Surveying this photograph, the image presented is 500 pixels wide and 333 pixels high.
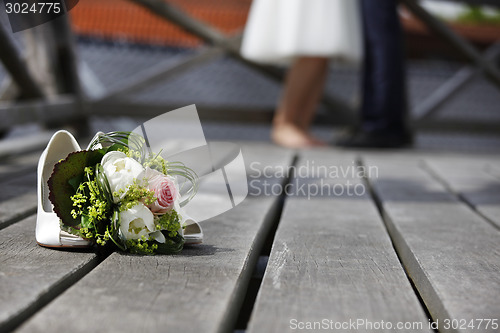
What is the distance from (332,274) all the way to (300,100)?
2167mm

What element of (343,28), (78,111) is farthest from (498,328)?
(78,111)

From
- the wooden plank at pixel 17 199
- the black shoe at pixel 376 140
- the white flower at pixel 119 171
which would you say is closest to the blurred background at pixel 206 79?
the black shoe at pixel 376 140

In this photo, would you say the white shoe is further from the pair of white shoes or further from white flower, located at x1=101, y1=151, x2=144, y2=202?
white flower, located at x1=101, y1=151, x2=144, y2=202

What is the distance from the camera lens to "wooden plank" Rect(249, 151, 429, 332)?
2.55 feet

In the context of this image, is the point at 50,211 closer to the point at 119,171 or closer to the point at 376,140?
the point at 119,171

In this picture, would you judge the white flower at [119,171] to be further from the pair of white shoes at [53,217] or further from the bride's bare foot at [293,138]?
the bride's bare foot at [293,138]

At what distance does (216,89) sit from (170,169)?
597cm

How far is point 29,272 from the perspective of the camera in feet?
2.96

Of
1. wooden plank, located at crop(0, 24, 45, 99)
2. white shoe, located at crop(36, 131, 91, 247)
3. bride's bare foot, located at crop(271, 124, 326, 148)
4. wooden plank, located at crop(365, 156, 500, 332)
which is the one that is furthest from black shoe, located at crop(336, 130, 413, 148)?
white shoe, located at crop(36, 131, 91, 247)

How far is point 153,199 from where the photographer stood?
101 cm

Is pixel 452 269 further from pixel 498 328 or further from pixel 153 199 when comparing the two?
pixel 153 199

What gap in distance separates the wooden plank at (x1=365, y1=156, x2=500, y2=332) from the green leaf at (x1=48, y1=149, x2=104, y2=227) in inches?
21.7

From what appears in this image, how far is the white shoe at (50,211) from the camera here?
1037mm

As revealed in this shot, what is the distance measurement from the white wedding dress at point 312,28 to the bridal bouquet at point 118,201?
1938 mm
